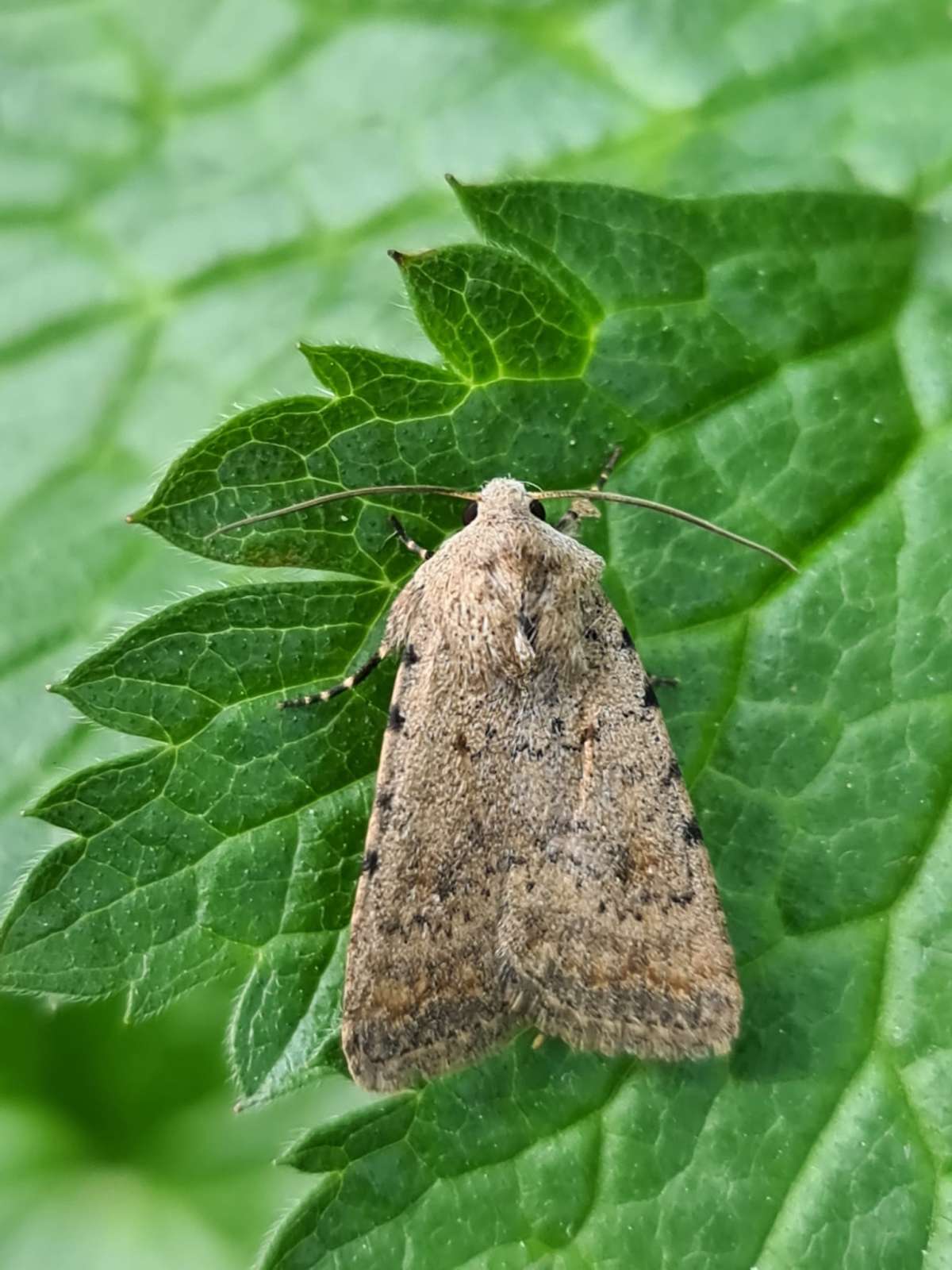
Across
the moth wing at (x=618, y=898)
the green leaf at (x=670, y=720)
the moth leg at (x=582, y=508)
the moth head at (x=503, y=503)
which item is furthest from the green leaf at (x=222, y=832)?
the moth leg at (x=582, y=508)

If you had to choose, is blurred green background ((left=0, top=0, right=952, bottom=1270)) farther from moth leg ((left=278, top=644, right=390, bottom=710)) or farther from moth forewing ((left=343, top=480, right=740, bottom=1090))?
moth forewing ((left=343, top=480, right=740, bottom=1090))

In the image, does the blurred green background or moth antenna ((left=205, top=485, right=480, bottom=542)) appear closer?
moth antenna ((left=205, top=485, right=480, bottom=542))

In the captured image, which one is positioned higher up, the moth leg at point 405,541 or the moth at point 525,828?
the moth leg at point 405,541

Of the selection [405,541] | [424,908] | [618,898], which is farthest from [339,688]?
[618,898]

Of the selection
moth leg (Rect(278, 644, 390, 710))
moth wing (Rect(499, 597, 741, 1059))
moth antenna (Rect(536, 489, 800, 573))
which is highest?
moth antenna (Rect(536, 489, 800, 573))

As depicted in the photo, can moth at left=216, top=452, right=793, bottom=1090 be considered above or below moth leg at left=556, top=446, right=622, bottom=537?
below

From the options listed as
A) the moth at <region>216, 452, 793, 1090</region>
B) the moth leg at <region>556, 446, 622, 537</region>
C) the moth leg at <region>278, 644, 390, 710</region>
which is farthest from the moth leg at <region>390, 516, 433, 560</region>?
the moth leg at <region>556, 446, 622, 537</region>

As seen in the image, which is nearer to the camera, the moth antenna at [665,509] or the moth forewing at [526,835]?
the moth forewing at [526,835]

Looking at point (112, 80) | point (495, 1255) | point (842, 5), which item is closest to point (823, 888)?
point (495, 1255)

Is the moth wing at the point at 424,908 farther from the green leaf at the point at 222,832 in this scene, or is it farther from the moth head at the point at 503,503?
the moth head at the point at 503,503
